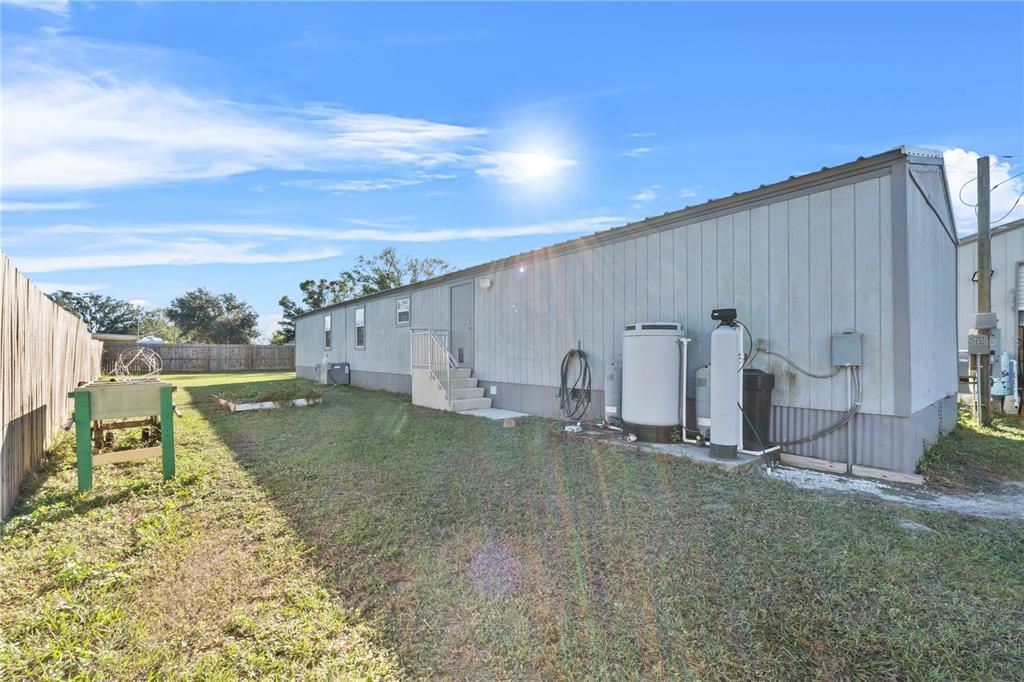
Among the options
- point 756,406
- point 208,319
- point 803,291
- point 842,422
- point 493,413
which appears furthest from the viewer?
point 208,319

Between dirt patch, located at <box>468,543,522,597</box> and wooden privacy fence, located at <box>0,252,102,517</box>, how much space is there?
3083 mm

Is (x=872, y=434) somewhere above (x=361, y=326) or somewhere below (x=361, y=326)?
below

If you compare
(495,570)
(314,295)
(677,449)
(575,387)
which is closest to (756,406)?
(677,449)

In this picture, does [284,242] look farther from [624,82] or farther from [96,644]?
[96,644]

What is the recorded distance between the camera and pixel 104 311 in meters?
35.4

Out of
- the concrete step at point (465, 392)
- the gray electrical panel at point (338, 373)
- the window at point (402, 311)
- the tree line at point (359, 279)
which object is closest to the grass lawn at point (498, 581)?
the concrete step at point (465, 392)

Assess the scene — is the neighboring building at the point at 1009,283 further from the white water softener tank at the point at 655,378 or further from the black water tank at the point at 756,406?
the white water softener tank at the point at 655,378

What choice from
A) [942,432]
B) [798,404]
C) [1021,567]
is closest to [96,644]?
[1021,567]

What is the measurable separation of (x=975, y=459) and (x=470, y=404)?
21.5ft

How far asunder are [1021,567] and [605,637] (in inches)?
94.7

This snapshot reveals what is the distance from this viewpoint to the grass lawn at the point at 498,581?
1.74m

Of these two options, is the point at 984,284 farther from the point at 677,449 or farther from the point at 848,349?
the point at 677,449

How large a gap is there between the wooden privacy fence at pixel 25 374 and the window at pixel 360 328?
7.81 metres

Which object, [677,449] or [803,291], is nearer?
[803,291]
